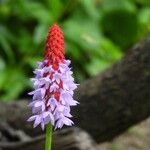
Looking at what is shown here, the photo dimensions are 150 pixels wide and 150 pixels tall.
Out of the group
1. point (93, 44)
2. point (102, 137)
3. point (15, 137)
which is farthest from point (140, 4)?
point (15, 137)

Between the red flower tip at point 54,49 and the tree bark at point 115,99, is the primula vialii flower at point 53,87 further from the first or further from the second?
the tree bark at point 115,99

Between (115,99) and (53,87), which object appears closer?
(53,87)

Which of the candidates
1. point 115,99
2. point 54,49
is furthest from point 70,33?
point 54,49

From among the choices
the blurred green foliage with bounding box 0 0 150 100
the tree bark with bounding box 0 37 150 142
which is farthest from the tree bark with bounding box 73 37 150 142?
the blurred green foliage with bounding box 0 0 150 100

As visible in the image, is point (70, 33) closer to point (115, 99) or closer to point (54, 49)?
point (115, 99)

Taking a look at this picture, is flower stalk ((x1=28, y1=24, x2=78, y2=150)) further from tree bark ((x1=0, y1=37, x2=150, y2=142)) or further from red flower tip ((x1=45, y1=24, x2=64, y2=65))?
tree bark ((x1=0, y1=37, x2=150, y2=142))

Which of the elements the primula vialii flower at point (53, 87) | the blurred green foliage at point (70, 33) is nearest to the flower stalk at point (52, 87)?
the primula vialii flower at point (53, 87)
